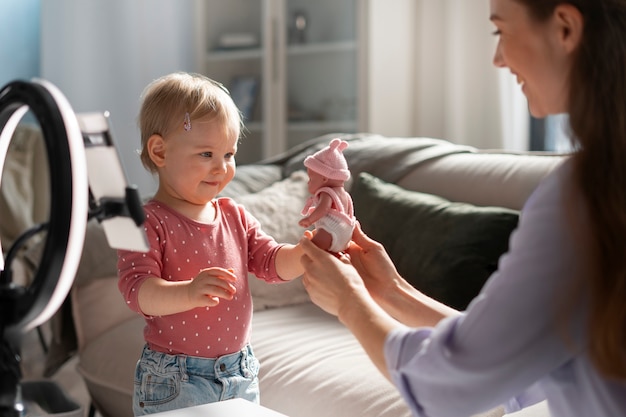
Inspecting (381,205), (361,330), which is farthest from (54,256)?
(381,205)

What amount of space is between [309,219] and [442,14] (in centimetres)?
286

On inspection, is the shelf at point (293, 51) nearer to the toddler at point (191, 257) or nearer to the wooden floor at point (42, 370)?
the wooden floor at point (42, 370)

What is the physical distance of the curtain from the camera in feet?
12.3

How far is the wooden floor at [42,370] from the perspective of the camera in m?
3.16

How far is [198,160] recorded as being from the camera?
150 centimetres

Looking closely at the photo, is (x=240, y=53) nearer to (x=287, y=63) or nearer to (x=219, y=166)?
(x=287, y=63)

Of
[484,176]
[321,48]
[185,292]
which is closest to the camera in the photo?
[185,292]

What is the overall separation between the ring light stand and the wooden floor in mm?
2126

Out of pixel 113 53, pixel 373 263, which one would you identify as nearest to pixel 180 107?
pixel 373 263

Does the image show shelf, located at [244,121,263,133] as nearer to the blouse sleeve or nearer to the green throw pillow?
the green throw pillow

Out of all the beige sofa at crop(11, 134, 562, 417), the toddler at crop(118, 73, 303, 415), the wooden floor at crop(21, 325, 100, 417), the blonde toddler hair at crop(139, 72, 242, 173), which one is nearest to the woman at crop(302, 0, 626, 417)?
the toddler at crop(118, 73, 303, 415)

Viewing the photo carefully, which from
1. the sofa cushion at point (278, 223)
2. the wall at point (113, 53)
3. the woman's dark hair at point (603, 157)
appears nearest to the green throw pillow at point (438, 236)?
the sofa cushion at point (278, 223)

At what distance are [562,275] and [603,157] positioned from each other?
0.43 ft

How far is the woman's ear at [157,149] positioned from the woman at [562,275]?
2.12 feet
